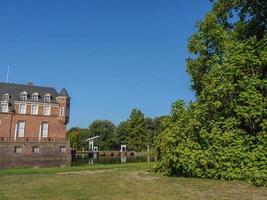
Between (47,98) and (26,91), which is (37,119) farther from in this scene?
(26,91)

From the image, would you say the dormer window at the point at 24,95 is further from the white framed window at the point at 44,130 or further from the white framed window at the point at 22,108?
the white framed window at the point at 44,130

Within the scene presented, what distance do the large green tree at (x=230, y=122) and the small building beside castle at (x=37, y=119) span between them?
38131mm

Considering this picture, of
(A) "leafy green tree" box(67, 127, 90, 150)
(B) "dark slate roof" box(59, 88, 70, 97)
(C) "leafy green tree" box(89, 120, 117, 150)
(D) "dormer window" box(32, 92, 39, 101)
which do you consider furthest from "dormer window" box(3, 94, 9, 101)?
(C) "leafy green tree" box(89, 120, 117, 150)

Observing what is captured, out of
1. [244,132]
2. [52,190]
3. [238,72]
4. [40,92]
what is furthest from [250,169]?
[40,92]

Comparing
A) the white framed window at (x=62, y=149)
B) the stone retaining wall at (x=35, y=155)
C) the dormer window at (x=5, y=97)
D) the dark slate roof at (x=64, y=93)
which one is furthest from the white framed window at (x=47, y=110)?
the white framed window at (x=62, y=149)

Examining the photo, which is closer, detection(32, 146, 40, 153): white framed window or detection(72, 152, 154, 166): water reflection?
detection(72, 152, 154, 166): water reflection

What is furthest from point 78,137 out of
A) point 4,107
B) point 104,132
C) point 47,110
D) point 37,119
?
point 4,107

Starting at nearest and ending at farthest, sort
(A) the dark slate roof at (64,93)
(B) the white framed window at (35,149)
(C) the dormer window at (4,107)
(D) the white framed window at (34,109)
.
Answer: (B) the white framed window at (35,149) → (C) the dormer window at (4,107) → (D) the white framed window at (34,109) → (A) the dark slate roof at (64,93)

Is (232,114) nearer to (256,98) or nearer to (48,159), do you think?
(256,98)

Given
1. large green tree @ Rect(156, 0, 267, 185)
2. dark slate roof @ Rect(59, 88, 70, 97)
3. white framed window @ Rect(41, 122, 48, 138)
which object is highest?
dark slate roof @ Rect(59, 88, 70, 97)

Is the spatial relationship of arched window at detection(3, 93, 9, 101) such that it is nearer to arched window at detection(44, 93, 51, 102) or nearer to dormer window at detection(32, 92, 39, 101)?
dormer window at detection(32, 92, 39, 101)

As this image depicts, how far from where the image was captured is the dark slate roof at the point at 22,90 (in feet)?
198

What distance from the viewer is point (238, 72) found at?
13844 millimetres

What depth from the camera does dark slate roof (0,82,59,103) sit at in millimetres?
60431
